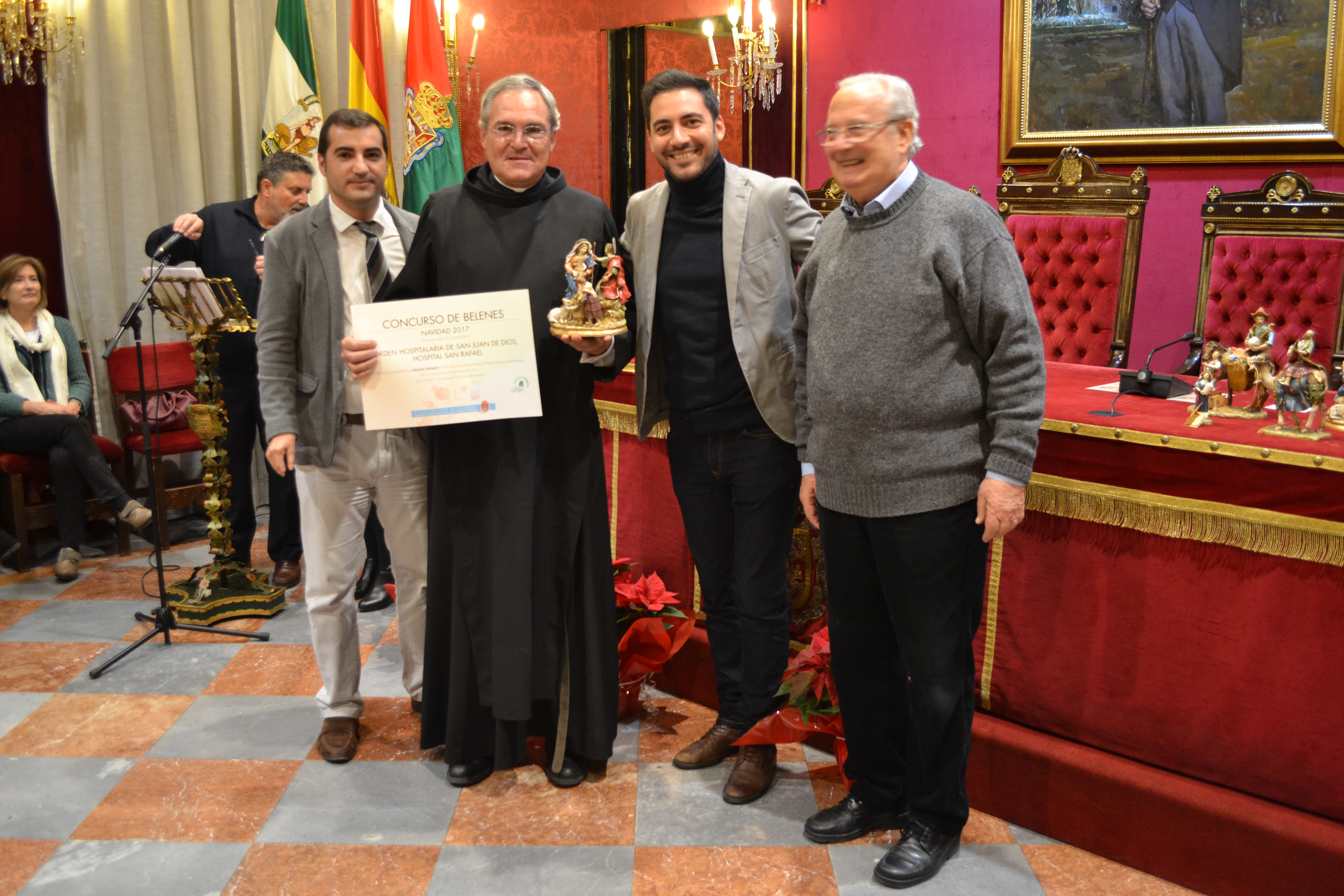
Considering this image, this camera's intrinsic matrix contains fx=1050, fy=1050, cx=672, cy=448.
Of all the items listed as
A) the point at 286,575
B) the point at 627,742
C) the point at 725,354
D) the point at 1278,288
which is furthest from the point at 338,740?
the point at 1278,288

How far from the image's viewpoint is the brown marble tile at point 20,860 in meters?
2.32

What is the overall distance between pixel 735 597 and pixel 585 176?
4571 mm

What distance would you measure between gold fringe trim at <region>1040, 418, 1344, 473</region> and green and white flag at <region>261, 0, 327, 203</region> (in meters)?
4.16

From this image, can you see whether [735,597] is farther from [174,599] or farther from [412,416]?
[174,599]

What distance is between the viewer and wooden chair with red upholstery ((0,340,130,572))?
4551 mm

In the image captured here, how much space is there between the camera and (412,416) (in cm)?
246

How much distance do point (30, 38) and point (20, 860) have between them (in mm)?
3952

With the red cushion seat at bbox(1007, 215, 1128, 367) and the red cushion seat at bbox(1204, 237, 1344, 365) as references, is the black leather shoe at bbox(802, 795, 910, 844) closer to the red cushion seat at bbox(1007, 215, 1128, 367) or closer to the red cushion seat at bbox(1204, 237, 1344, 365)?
the red cushion seat at bbox(1007, 215, 1128, 367)

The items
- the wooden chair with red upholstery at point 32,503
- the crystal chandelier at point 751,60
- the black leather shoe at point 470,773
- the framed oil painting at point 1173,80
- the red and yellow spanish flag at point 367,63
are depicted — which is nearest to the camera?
the black leather shoe at point 470,773

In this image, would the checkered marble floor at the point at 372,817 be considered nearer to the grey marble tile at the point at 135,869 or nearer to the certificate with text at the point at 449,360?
the grey marble tile at the point at 135,869

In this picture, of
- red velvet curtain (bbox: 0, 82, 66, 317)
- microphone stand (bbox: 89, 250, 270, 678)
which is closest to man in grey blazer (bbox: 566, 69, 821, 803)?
microphone stand (bbox: 89, 250, 270, 678)

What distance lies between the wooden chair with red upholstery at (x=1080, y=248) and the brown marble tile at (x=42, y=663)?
12.1ft

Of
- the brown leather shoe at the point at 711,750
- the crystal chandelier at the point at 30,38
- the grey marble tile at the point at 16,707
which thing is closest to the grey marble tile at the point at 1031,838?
the brown leather shoe at the point at 711,750

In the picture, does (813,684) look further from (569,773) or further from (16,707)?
(16,707)
